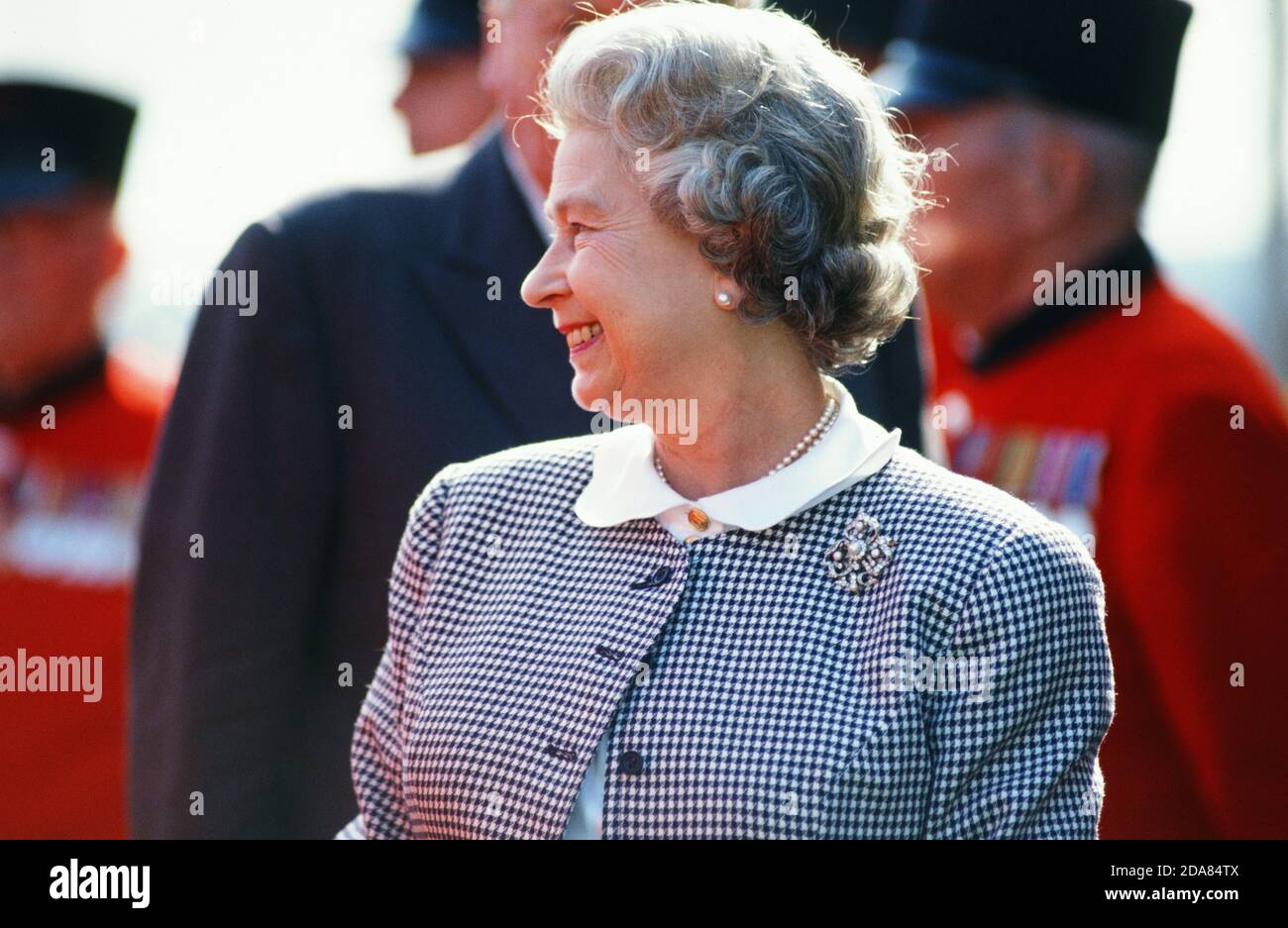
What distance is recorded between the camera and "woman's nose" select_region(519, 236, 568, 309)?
94.7 inches

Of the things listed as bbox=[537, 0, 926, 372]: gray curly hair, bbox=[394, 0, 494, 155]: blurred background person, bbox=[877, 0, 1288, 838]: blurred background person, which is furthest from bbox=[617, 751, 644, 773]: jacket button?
bbox=[394, 0, 494, 155]: blurred background person

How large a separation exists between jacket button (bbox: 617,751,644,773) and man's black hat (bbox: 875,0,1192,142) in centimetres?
233

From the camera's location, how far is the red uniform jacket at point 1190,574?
3662 mm

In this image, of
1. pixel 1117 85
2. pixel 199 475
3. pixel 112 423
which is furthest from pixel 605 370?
pixel 112 423

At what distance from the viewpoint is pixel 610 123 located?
7.89ft

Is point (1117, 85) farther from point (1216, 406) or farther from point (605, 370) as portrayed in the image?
point (605, 370)

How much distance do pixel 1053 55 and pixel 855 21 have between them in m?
0.49

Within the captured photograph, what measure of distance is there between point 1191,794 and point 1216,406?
2.48ft

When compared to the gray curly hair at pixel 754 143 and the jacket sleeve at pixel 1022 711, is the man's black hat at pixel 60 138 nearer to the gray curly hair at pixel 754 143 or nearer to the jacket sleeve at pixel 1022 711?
the gray curly hair at pixel 754 143

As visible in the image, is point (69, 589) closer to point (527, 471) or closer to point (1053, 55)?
point (527, 471)

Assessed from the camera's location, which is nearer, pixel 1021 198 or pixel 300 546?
pixel 300 546

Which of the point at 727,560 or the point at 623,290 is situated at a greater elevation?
the point at 623,290

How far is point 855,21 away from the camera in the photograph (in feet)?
14.8

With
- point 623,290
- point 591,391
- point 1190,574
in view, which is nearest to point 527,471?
point 591,391
